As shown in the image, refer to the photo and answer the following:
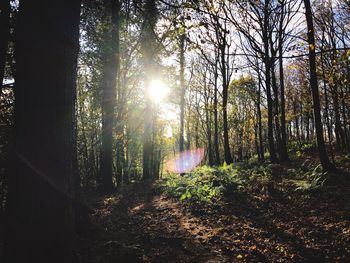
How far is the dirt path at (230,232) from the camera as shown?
4.83 meters

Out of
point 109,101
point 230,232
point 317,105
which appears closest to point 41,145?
point 230,232

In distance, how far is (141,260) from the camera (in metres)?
4.35

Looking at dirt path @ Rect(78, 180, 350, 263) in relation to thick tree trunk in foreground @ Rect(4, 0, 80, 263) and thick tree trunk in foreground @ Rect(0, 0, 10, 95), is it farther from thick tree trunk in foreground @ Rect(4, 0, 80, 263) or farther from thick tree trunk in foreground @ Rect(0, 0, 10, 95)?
thick tree trunk in foreground @ Rect(0, 0, 10, 95)

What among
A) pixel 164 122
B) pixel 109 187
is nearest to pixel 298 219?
pixel 109 187

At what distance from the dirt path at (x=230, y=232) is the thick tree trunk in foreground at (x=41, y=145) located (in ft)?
5.80

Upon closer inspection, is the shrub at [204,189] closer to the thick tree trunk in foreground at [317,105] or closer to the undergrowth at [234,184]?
the undergrowth at [234,184]

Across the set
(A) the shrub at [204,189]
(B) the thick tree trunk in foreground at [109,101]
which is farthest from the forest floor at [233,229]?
(B) the thick tree trunk in foreground at [109,101]

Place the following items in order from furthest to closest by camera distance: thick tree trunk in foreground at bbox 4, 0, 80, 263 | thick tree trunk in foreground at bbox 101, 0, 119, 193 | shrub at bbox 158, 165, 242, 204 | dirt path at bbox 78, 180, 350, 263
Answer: thick tree trunk in foreground at bbox 101, 0, 119, 193, shrub at bbox 158, 165, 242, 204, dirt path at bbox 78, 180, 350, 263, thick tree trunk in foreground at bbox 4, 0, 80, 263

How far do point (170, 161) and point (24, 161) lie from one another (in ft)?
211

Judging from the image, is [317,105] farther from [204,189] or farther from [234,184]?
[204,189]

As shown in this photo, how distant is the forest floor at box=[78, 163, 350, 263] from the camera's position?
15.9 ft

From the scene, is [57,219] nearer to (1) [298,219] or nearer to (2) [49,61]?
(2) [49,61]

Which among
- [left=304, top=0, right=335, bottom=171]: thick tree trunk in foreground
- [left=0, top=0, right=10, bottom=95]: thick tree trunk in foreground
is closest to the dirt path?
[left=304, top=0, right=335, bottom=171]: thick tree trunk in foreground

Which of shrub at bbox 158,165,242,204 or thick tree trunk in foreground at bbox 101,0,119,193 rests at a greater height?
thick tree trunk in foreground at bbox 101,0,119,193
